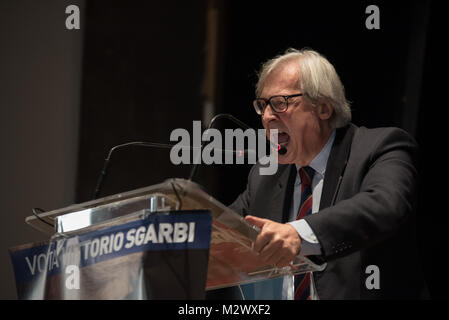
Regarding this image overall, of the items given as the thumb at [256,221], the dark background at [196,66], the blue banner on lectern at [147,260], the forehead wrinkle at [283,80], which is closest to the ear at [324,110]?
the forehead wrinkle at [283,80]

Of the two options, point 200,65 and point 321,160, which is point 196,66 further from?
point 321,160

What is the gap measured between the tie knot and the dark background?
1.05 meters

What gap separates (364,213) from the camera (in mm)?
1594

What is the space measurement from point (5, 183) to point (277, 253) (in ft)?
8.20

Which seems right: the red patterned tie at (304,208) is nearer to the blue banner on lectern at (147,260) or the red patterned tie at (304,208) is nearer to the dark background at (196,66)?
the blue banner on lectern at (147,260)

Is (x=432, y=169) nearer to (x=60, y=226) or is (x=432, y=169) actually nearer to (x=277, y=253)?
(x=277, y=253)

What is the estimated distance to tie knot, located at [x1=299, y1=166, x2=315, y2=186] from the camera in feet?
7.35

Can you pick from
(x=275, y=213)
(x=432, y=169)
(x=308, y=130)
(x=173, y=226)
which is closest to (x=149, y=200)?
(x=173, y=226)

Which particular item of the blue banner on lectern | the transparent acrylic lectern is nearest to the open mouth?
the transparent acrylic lectern

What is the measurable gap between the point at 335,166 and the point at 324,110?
370mm

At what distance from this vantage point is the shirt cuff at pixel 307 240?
150 centimetres

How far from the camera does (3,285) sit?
3.34 m

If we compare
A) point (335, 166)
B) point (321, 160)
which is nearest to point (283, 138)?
point (321, 160)

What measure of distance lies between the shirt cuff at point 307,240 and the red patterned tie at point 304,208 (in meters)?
0.45
